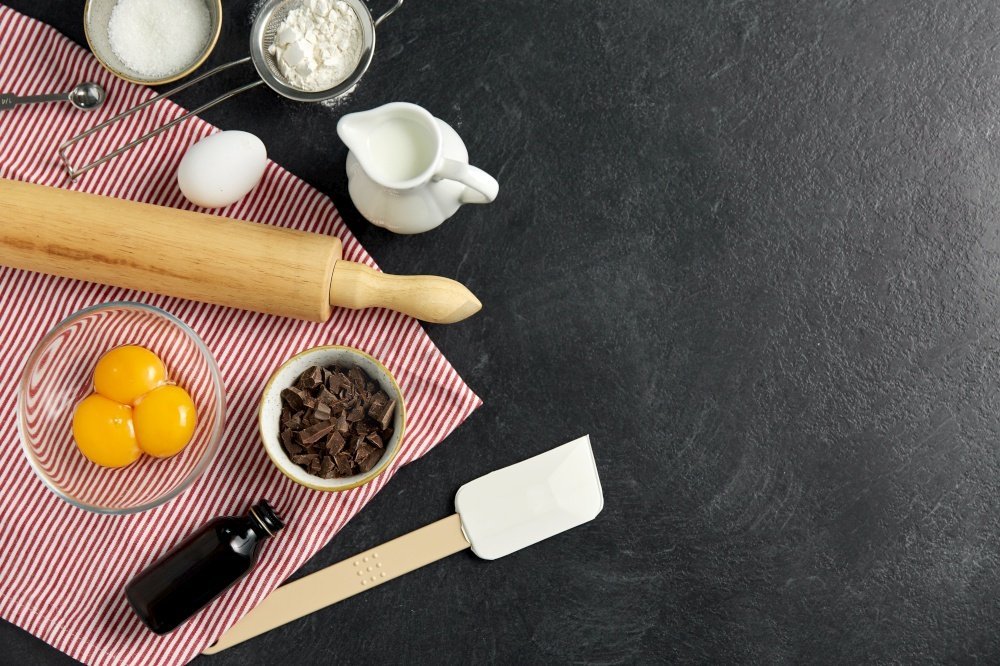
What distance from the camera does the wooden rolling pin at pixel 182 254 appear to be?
97 cm

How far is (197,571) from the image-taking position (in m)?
1.02

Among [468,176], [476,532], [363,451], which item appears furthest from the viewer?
[476,532]

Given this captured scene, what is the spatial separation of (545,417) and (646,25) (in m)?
0.61

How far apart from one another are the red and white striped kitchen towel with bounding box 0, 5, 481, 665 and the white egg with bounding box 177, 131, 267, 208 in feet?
0.23

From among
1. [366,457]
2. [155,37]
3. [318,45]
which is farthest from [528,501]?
[155,37]

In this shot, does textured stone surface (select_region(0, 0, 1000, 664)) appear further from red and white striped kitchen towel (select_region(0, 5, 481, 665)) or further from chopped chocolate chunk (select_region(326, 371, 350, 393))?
chopped chocolate chunk (select_region(326, 371, 350, 393))

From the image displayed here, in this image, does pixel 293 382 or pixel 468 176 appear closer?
pixel 468 176

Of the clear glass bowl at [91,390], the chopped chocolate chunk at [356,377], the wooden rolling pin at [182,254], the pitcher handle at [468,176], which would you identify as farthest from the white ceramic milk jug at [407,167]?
the clear glass bowl at [91,390]

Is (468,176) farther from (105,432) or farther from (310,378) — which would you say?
(105,432)

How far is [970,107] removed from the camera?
1181mm

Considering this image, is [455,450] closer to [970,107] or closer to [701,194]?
[701,194]

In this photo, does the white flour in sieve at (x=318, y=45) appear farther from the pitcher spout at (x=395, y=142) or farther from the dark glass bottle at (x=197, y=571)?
the dark glass bottle at (x=197, y=571)

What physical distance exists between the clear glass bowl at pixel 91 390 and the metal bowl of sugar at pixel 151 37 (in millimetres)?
334

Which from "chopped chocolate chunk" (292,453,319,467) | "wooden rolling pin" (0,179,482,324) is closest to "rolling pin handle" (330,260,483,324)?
"wooden rolling pin" (0,179,482,324)
